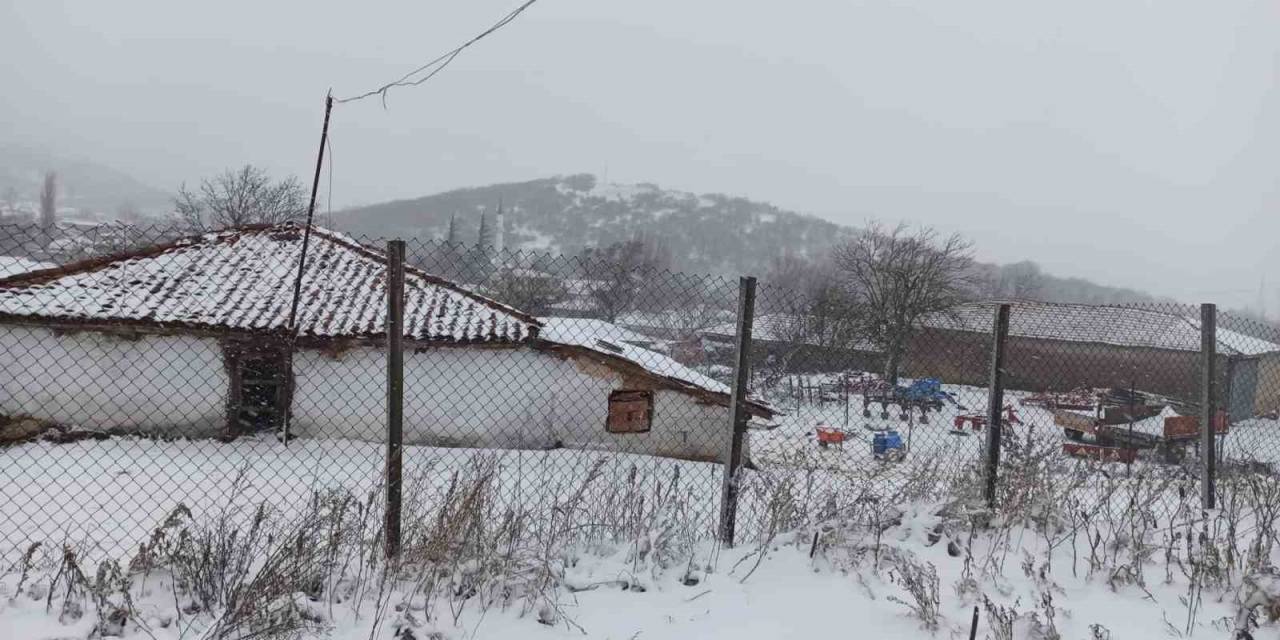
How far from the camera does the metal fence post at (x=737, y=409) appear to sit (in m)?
3.67

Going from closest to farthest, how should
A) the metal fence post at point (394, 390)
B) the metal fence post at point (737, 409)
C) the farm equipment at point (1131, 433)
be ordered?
the metal fence post at point (394, 390)
the metal fence post at point (737, 409)
the farm equipment at point (1131, 433)

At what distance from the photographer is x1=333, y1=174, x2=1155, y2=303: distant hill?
120688mm

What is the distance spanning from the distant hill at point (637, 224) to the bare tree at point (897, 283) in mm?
67526

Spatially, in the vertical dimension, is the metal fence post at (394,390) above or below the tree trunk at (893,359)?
above

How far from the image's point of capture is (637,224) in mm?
163000

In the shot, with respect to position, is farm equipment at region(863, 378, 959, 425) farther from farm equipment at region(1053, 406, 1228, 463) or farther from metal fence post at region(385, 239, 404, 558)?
metal fence post at region(385, 239, 404, 558)

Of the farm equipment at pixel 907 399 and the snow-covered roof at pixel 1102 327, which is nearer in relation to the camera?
the farm equipment at pixel 907 399

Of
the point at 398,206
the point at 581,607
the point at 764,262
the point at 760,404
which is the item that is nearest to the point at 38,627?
the point at 581,607

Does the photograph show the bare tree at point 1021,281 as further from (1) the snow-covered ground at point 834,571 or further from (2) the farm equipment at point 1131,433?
(1) the snow-covered ground at point 834,571

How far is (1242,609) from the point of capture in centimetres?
288

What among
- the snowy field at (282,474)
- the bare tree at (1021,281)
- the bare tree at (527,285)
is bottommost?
the snowy field at (282,474)

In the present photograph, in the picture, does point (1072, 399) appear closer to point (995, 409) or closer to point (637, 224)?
point (995, 409)

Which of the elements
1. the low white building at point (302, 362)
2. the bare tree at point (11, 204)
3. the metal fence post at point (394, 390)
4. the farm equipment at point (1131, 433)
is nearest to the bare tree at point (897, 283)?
the farm equipment at point (1131, 433)

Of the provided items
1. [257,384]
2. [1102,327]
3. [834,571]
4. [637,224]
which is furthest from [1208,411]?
[637,224]
